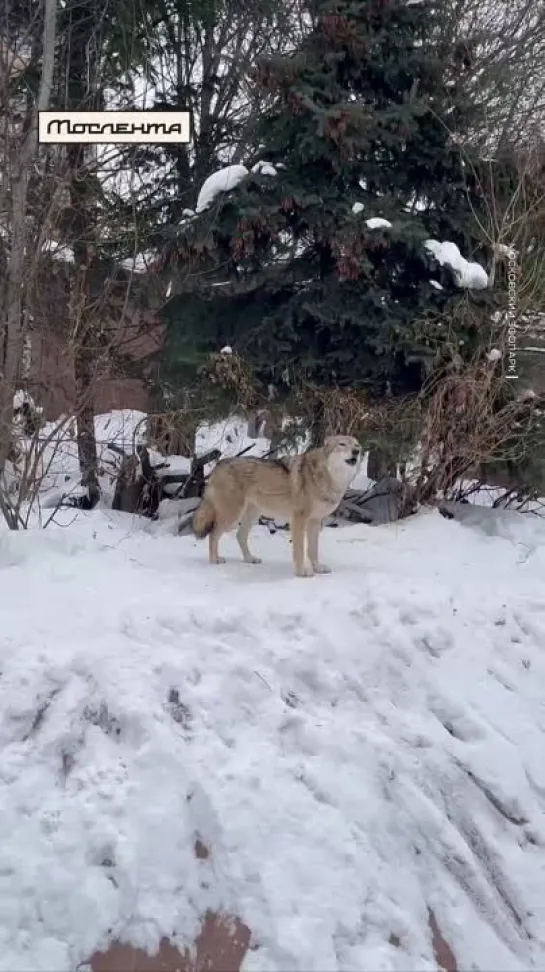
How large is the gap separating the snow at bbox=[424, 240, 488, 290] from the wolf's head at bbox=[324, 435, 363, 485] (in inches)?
119

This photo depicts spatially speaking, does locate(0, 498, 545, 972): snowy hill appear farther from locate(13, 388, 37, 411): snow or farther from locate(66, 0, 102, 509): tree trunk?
locate(66, 0, 102, 509): tree trunk

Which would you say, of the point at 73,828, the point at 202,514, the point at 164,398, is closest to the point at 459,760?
the point at 73,828

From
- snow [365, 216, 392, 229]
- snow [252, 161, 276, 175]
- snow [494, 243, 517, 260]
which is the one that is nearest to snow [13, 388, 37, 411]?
snow [252, 161, 276, 175]

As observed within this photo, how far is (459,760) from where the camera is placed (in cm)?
468

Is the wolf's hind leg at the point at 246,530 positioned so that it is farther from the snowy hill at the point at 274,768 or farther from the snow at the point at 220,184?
the snow at the point at 220,184

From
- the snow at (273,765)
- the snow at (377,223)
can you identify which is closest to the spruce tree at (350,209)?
the snow at (377,223)

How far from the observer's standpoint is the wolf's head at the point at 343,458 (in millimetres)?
6910

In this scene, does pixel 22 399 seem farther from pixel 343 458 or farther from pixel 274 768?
pixel 274 768

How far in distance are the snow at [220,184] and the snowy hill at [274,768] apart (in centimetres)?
460

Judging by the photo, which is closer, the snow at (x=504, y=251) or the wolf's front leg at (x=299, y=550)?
the wolf's front leg at (x=299, y=550)

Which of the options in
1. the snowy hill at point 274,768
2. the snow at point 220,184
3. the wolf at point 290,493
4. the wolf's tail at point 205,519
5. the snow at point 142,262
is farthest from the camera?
the snow at point 142,262

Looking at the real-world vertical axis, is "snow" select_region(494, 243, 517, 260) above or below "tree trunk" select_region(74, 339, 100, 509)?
above

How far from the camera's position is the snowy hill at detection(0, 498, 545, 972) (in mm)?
3637

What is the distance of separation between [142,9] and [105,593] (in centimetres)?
771
